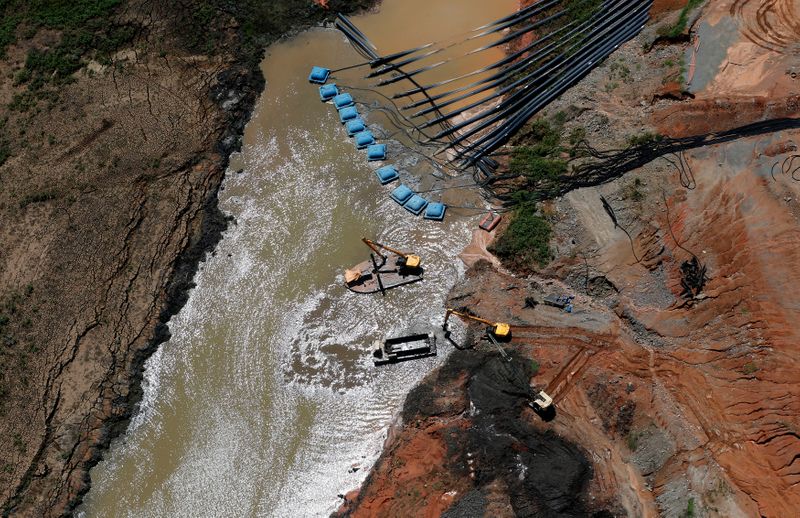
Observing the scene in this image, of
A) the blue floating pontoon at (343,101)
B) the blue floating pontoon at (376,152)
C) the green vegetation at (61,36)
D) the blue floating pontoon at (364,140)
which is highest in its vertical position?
the green vegetation at (61,36)

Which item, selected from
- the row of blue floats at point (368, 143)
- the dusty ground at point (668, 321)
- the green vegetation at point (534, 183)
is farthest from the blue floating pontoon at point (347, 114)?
the dusty ground at point (668, 321)

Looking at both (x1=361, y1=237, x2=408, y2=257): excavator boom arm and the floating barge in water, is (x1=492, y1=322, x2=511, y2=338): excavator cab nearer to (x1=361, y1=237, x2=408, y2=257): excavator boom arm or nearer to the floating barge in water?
the floating barge in water

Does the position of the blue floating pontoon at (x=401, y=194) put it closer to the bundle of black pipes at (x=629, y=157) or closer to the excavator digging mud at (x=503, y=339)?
the bundle of black pipes at (x=629, y=157)

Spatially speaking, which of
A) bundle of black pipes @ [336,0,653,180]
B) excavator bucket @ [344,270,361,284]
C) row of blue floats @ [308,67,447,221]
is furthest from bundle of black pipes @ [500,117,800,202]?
excavator bucket @ [344,270,361,284]

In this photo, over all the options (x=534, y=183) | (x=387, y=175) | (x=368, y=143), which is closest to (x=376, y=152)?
(x=368, y=143)

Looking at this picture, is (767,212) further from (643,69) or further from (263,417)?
(263,417)

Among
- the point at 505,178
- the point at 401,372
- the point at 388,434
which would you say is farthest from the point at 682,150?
the point at 388,434
